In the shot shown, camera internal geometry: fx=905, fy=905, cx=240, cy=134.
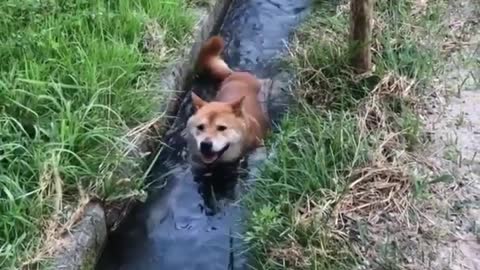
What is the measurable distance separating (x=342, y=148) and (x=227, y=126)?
0.86 meters

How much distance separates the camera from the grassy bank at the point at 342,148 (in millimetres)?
4332

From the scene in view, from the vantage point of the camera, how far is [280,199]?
4.60 meters

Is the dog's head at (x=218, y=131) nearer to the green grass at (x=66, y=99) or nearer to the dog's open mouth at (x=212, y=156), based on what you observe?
the dog's open mouth at (x=212, y=156)

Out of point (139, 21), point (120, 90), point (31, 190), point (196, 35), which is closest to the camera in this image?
point (31, 190)

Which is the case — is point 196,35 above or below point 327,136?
below

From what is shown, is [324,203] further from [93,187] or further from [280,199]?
[93,187]

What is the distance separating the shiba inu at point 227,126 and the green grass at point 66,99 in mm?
301

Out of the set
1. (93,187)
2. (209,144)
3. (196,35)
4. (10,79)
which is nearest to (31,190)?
(93,187)

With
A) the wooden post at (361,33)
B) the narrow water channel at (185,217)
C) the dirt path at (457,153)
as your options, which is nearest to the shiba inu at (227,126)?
the narrow water channel at (185,217)

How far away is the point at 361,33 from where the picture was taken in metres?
5.41

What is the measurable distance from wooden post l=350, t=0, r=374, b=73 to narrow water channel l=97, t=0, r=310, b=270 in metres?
0.72

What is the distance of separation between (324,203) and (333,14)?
235 cm

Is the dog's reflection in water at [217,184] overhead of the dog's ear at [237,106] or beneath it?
beneath

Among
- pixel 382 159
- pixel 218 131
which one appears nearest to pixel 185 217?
pixel 218 131
